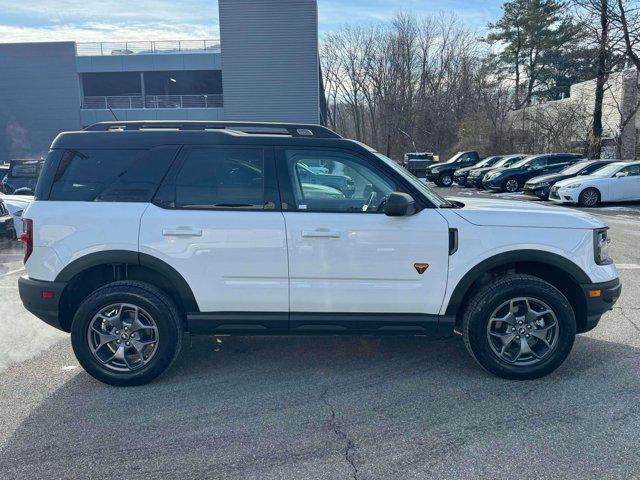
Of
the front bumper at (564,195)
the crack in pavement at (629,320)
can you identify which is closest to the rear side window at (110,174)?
the crack in pavement at (629,320)

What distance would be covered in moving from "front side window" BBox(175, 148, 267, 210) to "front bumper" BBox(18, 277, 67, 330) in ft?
3.80

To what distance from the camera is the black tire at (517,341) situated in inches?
155

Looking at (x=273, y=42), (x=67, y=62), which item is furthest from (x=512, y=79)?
(x=67, y=62)

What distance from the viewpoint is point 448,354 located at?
462cm

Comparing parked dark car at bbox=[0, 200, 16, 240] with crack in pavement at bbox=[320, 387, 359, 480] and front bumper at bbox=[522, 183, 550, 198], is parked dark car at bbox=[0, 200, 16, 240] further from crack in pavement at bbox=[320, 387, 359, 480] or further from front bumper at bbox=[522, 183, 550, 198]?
front bumper at bbox=[522, 183, 550, 198]

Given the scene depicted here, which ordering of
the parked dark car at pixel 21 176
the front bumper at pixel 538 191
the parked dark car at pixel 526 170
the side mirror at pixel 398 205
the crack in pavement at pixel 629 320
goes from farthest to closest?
the parked dark car at pixel 526 170, the front bumper at pixel 538 191, the parked dark car at pixel 21 176, the crack in pavement at pixel 629 320, the side mirror at pixel 398 205

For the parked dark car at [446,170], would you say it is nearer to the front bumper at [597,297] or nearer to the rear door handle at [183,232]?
the front bumper at [597,297]

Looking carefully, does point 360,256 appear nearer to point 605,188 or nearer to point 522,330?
point 522,330

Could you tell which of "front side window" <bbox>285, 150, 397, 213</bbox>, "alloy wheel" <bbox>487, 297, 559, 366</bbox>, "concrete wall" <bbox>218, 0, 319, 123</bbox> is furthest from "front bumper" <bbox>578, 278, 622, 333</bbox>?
"concrete wall" <bbox>218, 0, 319, 123</bbox>

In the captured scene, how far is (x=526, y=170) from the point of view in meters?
22.9

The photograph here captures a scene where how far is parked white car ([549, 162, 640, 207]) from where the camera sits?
16609mm

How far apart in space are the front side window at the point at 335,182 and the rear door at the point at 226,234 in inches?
8.1

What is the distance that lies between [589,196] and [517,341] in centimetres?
1459

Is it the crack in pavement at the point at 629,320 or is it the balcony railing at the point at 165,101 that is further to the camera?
the balcony railing at the point at 165,101
